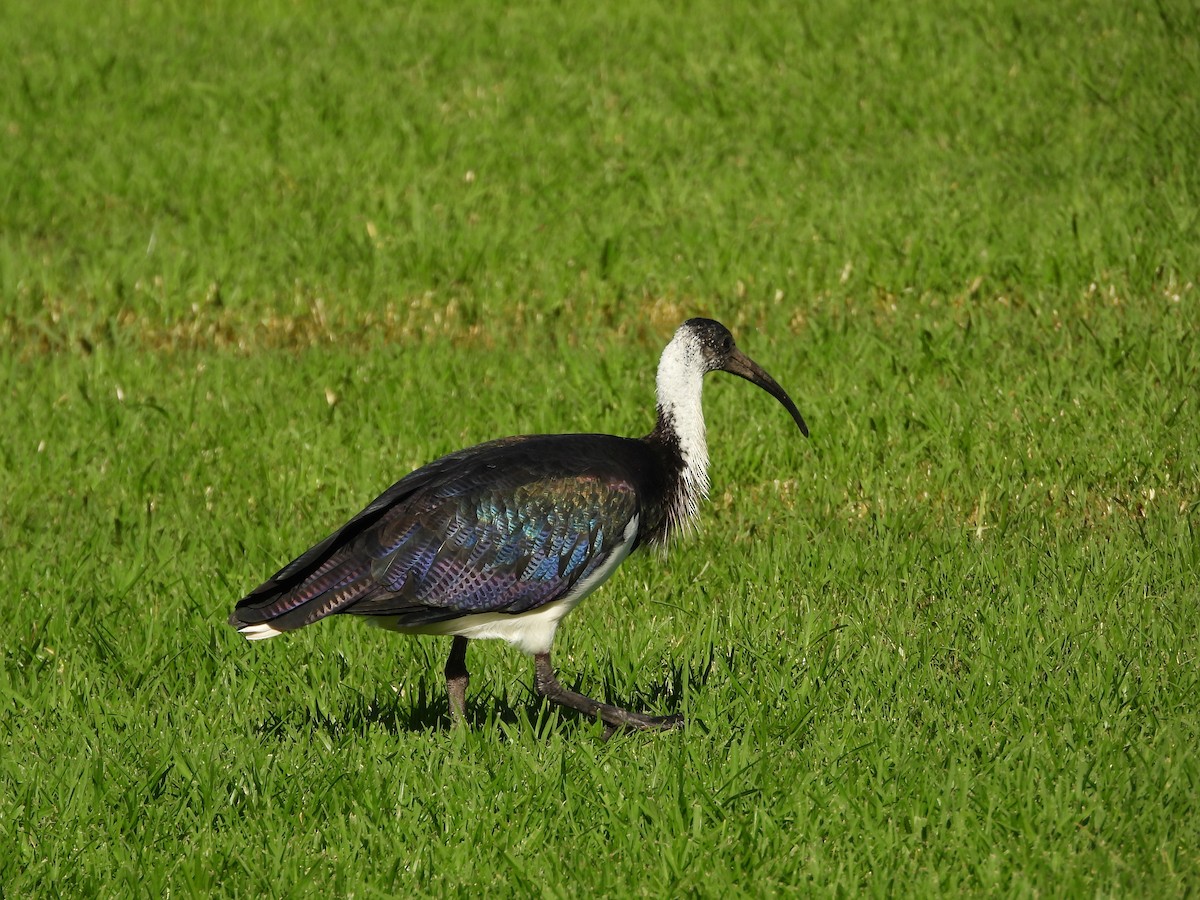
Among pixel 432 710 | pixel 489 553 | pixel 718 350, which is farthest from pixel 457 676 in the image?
pixel 718 350

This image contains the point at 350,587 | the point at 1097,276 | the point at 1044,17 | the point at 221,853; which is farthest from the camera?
the point at 1044,17

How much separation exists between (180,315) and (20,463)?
2.40m

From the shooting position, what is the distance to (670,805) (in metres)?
4.89

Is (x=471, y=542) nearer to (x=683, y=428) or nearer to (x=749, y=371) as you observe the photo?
(x=683, y=428)

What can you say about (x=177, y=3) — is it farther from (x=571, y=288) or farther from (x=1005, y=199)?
(x=1005, y=199)

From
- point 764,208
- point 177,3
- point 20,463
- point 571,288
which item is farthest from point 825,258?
point 177,3

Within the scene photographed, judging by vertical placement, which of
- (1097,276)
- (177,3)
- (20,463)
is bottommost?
(20,463)

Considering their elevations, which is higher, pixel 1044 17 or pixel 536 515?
pixel 1044 17

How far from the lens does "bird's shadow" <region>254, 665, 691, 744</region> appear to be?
5789 millimetres

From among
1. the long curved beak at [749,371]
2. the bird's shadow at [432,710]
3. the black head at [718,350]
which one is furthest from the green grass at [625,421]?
the black head at [718,350]

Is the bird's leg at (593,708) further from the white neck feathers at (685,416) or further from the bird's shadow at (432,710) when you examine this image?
the white neck feathers at (685,416)

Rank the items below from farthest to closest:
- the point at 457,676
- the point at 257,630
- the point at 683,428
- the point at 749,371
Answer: the point at 749,371 < the point at 683,428 < the point at 457,676 < the point at 257,630

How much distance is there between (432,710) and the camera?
619cm

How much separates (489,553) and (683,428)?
37.8 inches
